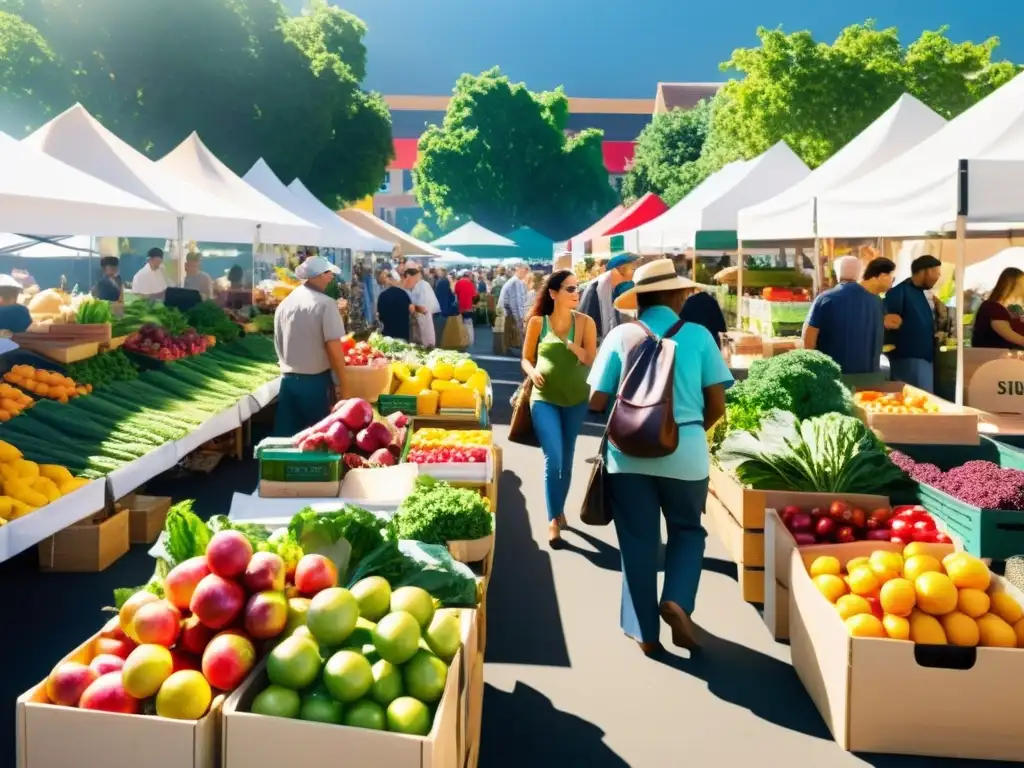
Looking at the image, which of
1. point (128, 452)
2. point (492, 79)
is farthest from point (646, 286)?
point (492, 79)

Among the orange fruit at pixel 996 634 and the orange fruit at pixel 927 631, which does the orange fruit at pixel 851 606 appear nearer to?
the orange fruit at pixel 927 631

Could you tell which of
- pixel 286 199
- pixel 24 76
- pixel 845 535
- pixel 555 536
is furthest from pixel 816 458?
pixel 24 76

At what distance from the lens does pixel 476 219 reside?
64.3m

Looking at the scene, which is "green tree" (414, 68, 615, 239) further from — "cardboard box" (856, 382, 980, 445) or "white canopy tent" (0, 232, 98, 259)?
"cardboard box" (856, 382, 980, 445)

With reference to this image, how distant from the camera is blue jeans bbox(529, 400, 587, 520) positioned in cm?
724

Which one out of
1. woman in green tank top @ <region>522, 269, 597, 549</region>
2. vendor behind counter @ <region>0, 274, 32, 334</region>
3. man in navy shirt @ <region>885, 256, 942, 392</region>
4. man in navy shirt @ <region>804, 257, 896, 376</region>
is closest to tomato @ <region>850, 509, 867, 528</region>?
woman in green tank top @ <region>522, 269, 597, 549</region>

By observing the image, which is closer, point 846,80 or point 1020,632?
point 1020,632

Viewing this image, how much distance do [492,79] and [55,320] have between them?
2120 inches

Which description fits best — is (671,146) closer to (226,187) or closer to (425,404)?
(226,187)

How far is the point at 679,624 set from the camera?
5.35 metres

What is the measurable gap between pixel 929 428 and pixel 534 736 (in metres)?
3.88

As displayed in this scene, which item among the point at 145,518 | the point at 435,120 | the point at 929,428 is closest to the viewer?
the point at 929,428

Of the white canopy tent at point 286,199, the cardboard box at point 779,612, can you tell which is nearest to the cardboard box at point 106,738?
the cardboard box at point 779,612

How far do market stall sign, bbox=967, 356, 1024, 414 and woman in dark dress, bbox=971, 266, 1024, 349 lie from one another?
80cm
